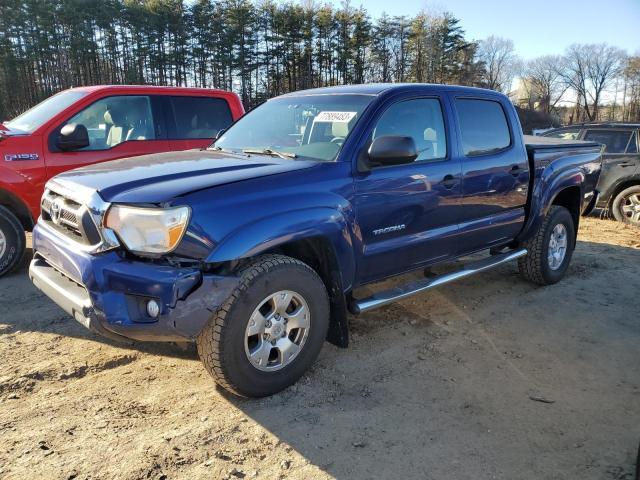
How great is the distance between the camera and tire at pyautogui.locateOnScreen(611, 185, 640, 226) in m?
8.64

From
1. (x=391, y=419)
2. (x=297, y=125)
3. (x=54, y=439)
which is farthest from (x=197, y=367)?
(x=297, y=125)

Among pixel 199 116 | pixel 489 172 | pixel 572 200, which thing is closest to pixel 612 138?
pixel 572 200

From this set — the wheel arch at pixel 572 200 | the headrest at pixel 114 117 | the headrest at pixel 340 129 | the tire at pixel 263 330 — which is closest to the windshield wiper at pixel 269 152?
the headrest at pixel 340 129

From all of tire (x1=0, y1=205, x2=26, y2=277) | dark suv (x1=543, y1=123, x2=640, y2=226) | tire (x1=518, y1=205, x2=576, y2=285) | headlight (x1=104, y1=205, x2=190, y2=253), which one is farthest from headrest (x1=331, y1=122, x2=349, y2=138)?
dark suv (x1=543, y1=123, x2=640, y2=226)

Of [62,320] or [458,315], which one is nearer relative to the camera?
[62,320]

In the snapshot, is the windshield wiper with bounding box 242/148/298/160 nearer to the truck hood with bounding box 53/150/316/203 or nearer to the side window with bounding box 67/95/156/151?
the truck hood with bounding box 53/150/316/203

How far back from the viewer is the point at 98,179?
9.78 ft

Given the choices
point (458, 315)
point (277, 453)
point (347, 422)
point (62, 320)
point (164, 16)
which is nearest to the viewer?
point (277, 453)

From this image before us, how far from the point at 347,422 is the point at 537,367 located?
1585 mm

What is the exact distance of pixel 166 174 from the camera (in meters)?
2.94

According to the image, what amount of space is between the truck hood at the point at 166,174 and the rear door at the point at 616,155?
302 inches

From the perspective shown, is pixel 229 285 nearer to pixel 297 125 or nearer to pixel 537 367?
pixel 297 125

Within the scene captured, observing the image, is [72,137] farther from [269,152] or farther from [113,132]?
[269,152]

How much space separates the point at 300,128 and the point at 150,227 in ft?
5.09
